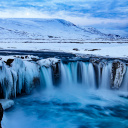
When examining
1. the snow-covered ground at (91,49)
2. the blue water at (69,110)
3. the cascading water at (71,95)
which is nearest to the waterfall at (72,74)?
the cascading water at (71,95)

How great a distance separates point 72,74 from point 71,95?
1814mm

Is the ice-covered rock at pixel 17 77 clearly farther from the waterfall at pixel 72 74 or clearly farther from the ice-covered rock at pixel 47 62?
the ice-covered rock at pixel 47 62

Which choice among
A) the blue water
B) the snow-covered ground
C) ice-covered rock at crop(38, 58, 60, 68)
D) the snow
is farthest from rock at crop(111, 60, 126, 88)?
the snow

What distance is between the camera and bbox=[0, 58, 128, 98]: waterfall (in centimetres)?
1051

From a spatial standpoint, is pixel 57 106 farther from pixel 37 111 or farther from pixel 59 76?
pixel 59 76

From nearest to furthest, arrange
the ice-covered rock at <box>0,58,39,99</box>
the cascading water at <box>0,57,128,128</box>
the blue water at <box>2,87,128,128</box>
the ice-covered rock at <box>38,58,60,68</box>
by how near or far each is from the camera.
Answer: the blue water at <box>2,87,128,128</box> → the cascading water at <box>0,57,128,128</box> → the ice-covered rock at <box>0,58,39,99</box> → the ice-covered rock at <box>38,58,60,68</box>

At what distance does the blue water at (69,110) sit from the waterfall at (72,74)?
0.58m

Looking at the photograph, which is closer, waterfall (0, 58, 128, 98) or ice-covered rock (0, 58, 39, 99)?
ice-covered rock (0, 58, 39, 99)

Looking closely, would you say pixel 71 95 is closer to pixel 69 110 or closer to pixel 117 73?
pixel 69 110

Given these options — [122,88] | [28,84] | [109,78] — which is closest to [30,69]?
[28,84]

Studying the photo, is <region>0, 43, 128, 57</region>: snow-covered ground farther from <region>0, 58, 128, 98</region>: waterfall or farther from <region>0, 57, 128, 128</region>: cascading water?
<region>0, 57, 128, 128</region>: cascading water

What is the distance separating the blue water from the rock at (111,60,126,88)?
29.2 inches

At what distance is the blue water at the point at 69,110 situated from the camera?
26.1ft

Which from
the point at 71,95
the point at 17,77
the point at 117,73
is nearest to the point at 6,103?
the point at 17,77
